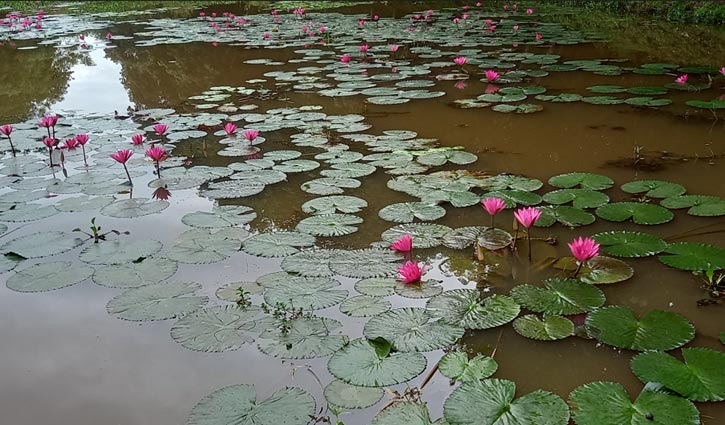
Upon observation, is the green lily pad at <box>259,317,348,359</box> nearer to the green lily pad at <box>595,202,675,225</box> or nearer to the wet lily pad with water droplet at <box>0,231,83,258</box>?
the wet lily pad with water droplet at <box>0,231,83,258</box>

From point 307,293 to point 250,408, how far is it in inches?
22.3

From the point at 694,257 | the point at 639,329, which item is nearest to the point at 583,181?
the point at 694,257

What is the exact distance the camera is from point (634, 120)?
3727mm

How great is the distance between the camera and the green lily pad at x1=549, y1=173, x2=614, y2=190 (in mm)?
2643

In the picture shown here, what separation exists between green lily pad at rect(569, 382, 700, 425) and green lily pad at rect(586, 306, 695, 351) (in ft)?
0.72

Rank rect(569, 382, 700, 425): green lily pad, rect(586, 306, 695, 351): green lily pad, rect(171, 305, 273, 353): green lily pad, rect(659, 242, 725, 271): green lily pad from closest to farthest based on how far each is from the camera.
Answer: rect(569, 382, 700, 425): green lily pad, rect(586, 306, 695, 351): green lily pad, rect(171, 305, 273, 353): green lily pad, rect(659, 242, 725, 271): green lily pad

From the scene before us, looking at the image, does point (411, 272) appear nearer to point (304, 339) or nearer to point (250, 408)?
point (304, 339)

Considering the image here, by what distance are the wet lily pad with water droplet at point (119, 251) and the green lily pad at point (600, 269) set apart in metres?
1.65

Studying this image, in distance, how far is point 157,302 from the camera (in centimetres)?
190

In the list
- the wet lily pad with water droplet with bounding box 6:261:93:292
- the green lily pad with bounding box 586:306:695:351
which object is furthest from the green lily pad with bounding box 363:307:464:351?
the wet lily pad with water droplet with bounding box 6:261:93:292

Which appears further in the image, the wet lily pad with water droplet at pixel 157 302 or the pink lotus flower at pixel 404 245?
the pink lotus flower at pixel 404 245

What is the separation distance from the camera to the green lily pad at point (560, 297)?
175 centimetres

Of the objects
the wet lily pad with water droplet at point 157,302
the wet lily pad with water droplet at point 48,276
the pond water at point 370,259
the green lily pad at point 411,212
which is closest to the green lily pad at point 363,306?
the pond water at point 370,259

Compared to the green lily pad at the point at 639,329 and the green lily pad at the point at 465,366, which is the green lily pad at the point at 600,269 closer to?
the green lily pad at the point at 639,329
